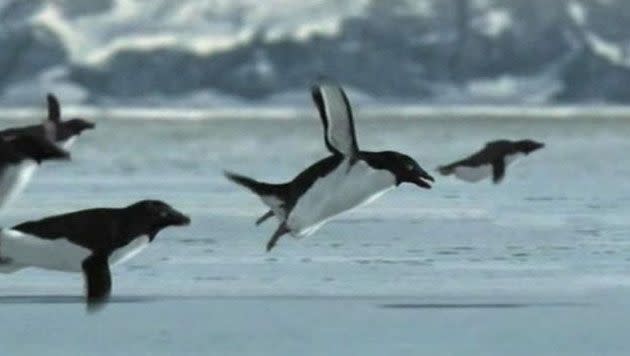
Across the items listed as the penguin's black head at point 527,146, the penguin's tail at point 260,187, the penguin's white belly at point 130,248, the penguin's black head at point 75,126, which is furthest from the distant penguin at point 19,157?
the penguin's black head at point 527,146

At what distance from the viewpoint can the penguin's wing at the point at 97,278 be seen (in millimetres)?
10594

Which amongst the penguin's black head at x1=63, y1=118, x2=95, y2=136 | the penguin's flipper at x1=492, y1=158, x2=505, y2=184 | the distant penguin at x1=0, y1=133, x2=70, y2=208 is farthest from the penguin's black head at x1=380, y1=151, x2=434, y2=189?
the penguin's flipper at x1=492, y1=158, x2=505, y2=184

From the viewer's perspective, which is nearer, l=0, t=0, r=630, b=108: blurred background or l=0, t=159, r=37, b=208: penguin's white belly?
l=0, t=159, r=37, b=208: penguin's white belly

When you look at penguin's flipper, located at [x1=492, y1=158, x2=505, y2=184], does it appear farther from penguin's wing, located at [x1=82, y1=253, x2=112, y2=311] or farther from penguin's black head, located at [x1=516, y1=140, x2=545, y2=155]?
penguin's wing, located at [x1=82, y1=253, x2=112, y2=311]

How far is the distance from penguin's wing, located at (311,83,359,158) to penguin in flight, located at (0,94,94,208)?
5.13 ft

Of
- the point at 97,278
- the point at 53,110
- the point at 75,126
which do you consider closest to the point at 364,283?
the point at 97,278

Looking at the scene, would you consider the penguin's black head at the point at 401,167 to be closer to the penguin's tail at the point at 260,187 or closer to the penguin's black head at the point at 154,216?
the penguin's tail at the point at 260,187

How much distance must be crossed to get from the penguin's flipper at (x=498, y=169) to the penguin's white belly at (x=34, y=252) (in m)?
10.4

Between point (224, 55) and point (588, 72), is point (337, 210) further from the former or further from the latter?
point (224, 55)

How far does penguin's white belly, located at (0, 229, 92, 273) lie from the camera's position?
10508mm

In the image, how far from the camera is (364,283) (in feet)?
37.7

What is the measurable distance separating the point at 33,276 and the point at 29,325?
2.10 m

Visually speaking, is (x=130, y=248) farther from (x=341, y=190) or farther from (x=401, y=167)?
(x=401, y=167)

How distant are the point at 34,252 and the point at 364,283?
1.96m
